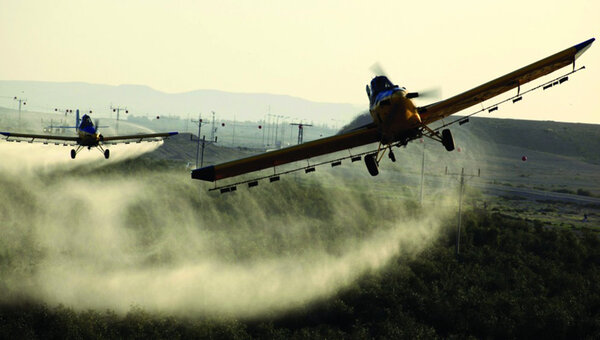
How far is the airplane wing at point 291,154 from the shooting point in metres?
32.2

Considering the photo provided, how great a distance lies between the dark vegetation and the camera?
82.0 meters

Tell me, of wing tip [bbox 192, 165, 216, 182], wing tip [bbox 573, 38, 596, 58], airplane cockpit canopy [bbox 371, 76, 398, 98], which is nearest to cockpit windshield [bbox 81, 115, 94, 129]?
wing tip [bbox 192, 165, 216, 182]

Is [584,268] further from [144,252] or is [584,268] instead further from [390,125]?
[390,125]

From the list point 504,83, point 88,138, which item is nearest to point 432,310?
point 88,138

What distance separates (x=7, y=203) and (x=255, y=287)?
224ft

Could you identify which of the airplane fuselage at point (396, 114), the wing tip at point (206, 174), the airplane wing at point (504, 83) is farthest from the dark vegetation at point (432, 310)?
the airplane fuselage at point (396, 114)

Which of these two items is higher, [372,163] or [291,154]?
[291,154]

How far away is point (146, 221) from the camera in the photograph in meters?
138

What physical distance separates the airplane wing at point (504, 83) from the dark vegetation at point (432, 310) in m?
54.3

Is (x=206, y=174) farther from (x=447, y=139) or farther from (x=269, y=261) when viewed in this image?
(x=269, y=261)

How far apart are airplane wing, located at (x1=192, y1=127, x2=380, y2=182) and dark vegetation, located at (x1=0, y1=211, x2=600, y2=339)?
51.7 metres

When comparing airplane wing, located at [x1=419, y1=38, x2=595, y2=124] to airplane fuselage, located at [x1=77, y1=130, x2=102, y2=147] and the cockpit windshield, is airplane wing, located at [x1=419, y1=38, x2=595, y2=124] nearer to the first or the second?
airplane fuselage, located at [x1=77, y1=130, x2=102, y2=147]

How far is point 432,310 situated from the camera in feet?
290

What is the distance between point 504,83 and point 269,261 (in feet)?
295
